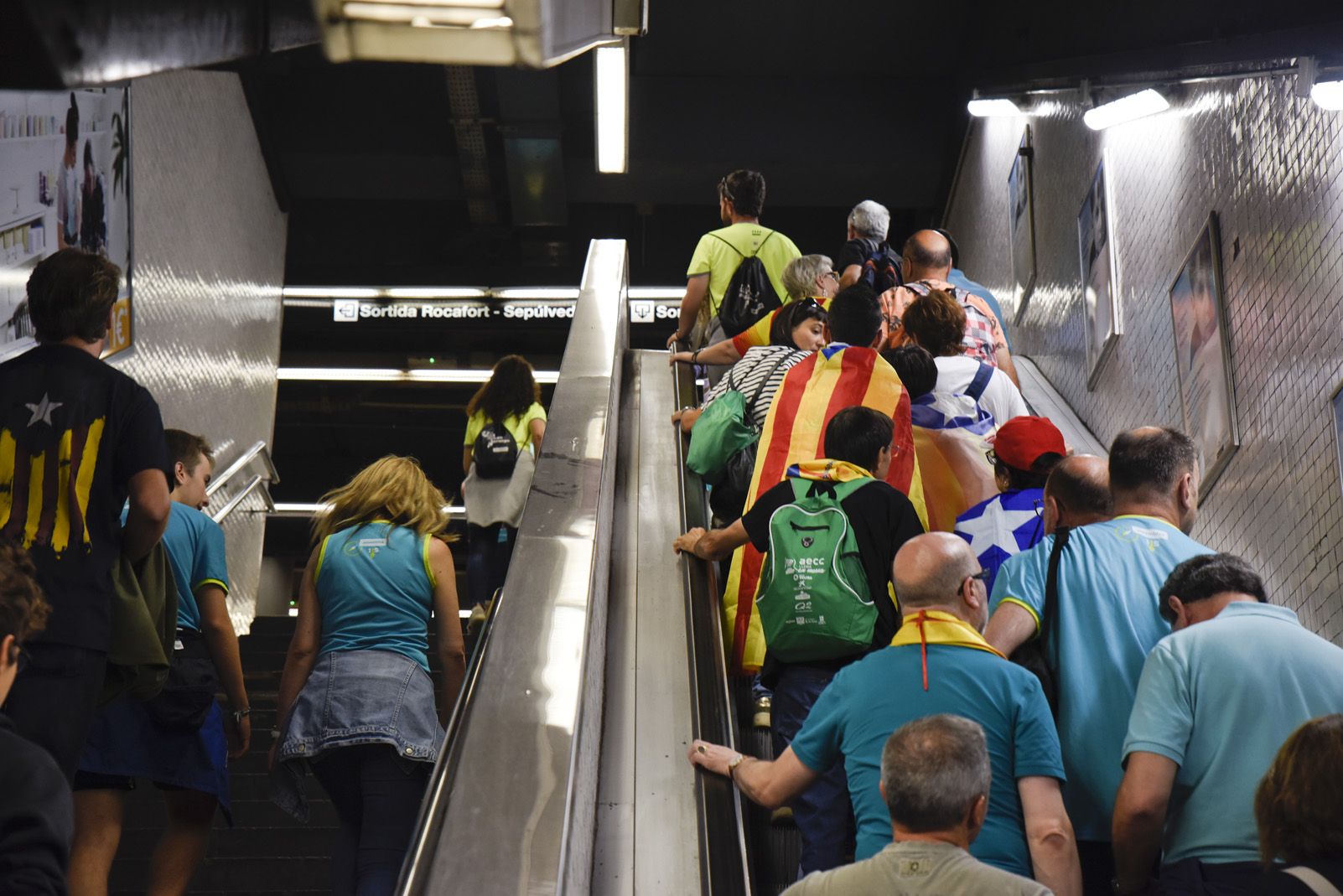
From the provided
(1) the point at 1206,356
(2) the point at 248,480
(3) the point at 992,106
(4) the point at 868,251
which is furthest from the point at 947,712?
(2) the point at 248,480

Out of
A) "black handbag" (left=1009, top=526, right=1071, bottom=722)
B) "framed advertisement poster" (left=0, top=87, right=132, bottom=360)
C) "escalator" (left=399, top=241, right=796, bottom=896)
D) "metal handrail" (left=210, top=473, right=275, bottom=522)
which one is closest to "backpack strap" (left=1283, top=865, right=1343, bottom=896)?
"black handbag" (left=1009, top=526, right=1071, bottom=722)

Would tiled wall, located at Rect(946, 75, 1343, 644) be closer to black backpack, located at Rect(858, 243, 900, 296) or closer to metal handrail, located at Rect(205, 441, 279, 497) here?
black backpack, located at Rect(858, 243, 900, 296)

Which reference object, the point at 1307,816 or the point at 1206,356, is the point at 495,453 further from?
the point at 1307,816

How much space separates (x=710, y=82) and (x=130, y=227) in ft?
20.7

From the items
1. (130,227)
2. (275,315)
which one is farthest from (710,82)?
(130,227)

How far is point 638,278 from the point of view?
15141mm

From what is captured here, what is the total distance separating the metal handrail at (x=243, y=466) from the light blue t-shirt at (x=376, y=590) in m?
5.25

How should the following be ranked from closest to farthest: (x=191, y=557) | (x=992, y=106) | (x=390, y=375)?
(x=191, y=557)
(x=992, y=106)
(x=390, y=375)

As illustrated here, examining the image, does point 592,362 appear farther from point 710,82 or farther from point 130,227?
point 710,82

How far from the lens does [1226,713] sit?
103 inches

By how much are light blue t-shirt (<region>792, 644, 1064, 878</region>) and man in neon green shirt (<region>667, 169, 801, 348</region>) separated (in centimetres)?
466

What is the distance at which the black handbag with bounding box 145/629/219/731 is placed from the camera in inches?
148

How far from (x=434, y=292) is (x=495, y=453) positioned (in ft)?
24.5

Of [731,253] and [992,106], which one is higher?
[992,106]
